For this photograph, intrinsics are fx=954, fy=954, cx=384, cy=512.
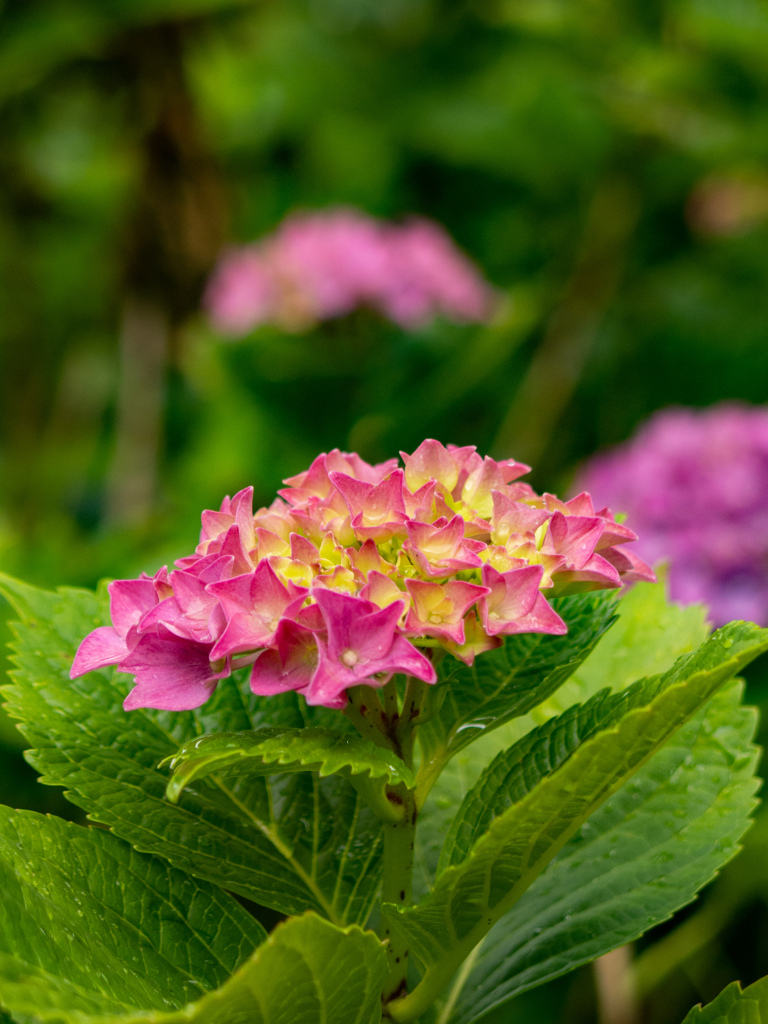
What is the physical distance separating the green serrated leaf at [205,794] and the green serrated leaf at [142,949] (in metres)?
0.02

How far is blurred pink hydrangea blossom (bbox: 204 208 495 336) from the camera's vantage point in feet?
4.39

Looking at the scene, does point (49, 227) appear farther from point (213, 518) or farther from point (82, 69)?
point (213, 518)

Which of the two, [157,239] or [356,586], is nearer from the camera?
[356,586]

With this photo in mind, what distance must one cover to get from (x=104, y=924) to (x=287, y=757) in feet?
0.38

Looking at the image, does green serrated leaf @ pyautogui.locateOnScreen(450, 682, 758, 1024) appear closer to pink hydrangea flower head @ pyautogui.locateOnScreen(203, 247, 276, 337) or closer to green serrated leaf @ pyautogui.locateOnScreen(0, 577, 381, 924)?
green serrated leaf @ pyautogui.locateOnScreen(0, 577, 381, 924)

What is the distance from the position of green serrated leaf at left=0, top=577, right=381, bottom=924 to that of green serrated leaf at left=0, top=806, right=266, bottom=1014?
2 centimetres

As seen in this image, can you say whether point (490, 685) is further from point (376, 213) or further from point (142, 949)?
point (376, 213)

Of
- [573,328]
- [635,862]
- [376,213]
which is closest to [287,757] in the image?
[635,862]

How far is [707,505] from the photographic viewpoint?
983 millimetres

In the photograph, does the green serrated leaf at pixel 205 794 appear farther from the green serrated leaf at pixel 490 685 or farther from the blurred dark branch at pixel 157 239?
the blurred dark branch at pixel 157 239

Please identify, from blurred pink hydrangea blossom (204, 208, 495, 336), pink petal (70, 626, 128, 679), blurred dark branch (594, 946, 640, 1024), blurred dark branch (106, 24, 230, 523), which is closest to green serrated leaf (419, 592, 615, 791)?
pink petal (70, 626, 128, 679)

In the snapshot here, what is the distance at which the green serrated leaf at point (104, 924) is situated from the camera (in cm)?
29

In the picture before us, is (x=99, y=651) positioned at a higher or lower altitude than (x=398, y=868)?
higher

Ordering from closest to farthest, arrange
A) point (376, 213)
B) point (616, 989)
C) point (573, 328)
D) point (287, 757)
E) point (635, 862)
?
point (287, 757)
point (635, 862)
point (616, 989)
point (573, 328)
point (376, 213)
